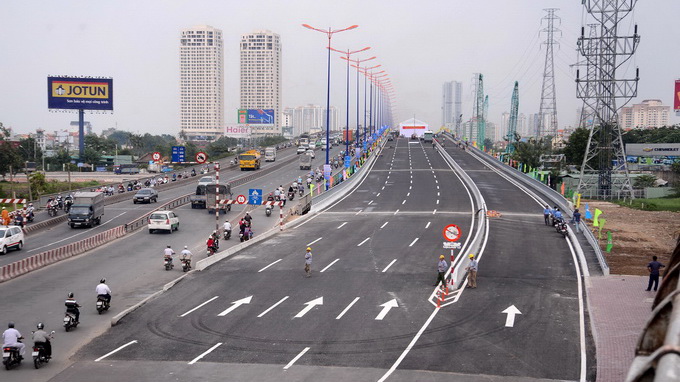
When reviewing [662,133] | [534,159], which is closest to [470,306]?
[534,159]

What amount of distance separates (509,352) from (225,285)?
1280 centimetres

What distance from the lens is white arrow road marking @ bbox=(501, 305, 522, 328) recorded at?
823 inches

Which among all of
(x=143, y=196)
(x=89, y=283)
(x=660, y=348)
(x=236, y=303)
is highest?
(x=660, y=348)

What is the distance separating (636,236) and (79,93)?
84.0 meters

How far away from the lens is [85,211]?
45.0 metres

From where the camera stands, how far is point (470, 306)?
23172mm

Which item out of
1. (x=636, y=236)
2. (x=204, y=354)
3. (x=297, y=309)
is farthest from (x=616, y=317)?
(x=636, y=236)

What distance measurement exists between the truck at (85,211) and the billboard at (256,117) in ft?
371

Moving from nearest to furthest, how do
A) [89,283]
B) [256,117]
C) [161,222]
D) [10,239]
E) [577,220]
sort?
[89,283], [10,239], [577,220], [161,222], [256,117]

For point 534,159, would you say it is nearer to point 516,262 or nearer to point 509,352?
point 516,262

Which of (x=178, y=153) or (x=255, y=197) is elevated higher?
(x=178, y=153)

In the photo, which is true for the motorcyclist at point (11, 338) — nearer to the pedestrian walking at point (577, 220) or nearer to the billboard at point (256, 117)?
the pedestrian walking at point (577, 220)

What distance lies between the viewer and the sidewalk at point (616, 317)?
17.0 meters

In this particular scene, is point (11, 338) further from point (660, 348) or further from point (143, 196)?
point (143, 196)
